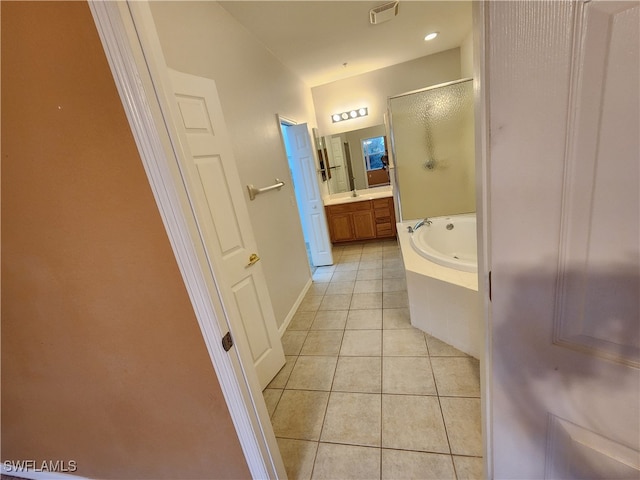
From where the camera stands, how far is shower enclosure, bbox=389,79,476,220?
2.74m

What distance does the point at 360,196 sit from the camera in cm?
416

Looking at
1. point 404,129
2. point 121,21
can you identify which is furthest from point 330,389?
point 404,129

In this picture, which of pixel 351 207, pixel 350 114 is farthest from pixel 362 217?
pixel 350 114

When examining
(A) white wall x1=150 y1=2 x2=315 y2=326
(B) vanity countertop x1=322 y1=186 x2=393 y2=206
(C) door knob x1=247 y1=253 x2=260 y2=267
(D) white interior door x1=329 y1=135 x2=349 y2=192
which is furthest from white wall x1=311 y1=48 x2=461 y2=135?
(C) door knob x1=247 y1=253 x2=260 y2=267

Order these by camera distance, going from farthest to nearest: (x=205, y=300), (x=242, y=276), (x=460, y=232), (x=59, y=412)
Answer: (x=460, y=232) → (x=242, y=276) → (x=59, y=412) → (x=205, y=300)

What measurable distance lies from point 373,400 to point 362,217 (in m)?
2.85

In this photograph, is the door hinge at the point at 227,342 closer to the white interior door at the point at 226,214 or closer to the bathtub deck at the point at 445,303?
the white interior door at the point at 226,214

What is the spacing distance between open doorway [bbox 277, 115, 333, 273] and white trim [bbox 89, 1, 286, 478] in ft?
8.06

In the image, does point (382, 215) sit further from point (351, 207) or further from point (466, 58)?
point (466, 58)

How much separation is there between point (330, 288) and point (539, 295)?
8.37ft

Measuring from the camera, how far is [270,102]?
2.46 metres

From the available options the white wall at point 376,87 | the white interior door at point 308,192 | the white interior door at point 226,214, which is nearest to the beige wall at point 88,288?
the white interior door at point 226,214

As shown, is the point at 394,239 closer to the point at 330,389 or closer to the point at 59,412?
the point at 330,389
